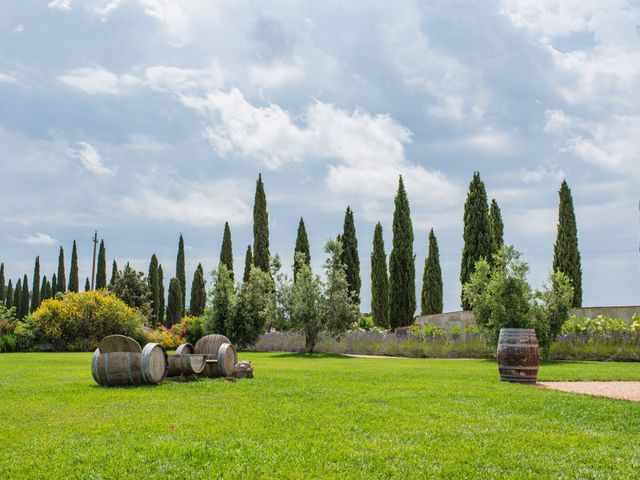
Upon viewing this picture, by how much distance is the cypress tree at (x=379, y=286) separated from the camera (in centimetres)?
4775

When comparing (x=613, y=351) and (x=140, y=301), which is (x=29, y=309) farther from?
(x=613, y=351)

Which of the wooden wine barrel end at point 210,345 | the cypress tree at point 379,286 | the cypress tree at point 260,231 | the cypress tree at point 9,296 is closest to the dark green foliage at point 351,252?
the cypress tree at point 379,286

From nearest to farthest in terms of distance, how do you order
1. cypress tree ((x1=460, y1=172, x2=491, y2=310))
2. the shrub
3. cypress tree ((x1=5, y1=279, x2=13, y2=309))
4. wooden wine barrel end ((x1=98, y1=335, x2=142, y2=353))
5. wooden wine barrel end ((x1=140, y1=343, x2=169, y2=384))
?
wooden wine barrel end ((x1=140, y1=343, x2=169, y2=384))
wooden wine barrel end ((x1=98, y1=335, x2=142, y2=353))
the shrub
cypress tree ((x1=460, y1=172, x2=491, y2=310))
cypress tree ((x1=5, y1=279, x2=13, y2=309))

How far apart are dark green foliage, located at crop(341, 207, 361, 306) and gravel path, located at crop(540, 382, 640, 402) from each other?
109 ft

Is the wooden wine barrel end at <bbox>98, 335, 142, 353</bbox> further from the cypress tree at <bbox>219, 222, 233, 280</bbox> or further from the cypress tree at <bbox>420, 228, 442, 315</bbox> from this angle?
the cypress tree at <bbox>219, 222, 233, 280</bbox>

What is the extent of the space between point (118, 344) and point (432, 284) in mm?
36572

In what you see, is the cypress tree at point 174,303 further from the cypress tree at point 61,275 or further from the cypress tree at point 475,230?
the cypress tree at point 475,230

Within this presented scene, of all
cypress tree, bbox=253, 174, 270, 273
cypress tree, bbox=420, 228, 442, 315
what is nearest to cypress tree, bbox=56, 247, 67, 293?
cypress tree, bbox=253, 174, 270, 273

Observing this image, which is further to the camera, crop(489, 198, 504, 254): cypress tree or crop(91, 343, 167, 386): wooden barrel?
crop(489, 198, 504, 254): cypress tree

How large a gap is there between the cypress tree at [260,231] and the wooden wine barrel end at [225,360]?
32.9 meters

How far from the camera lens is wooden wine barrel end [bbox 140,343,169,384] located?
11938 millimetres

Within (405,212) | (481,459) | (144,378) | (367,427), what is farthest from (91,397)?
(405,212)

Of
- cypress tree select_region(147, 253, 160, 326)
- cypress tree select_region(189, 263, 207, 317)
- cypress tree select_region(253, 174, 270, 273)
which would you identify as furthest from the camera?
cypress tree select_region(147, 253, 160, 326)

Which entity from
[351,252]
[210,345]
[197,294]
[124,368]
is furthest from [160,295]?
[124,368]
